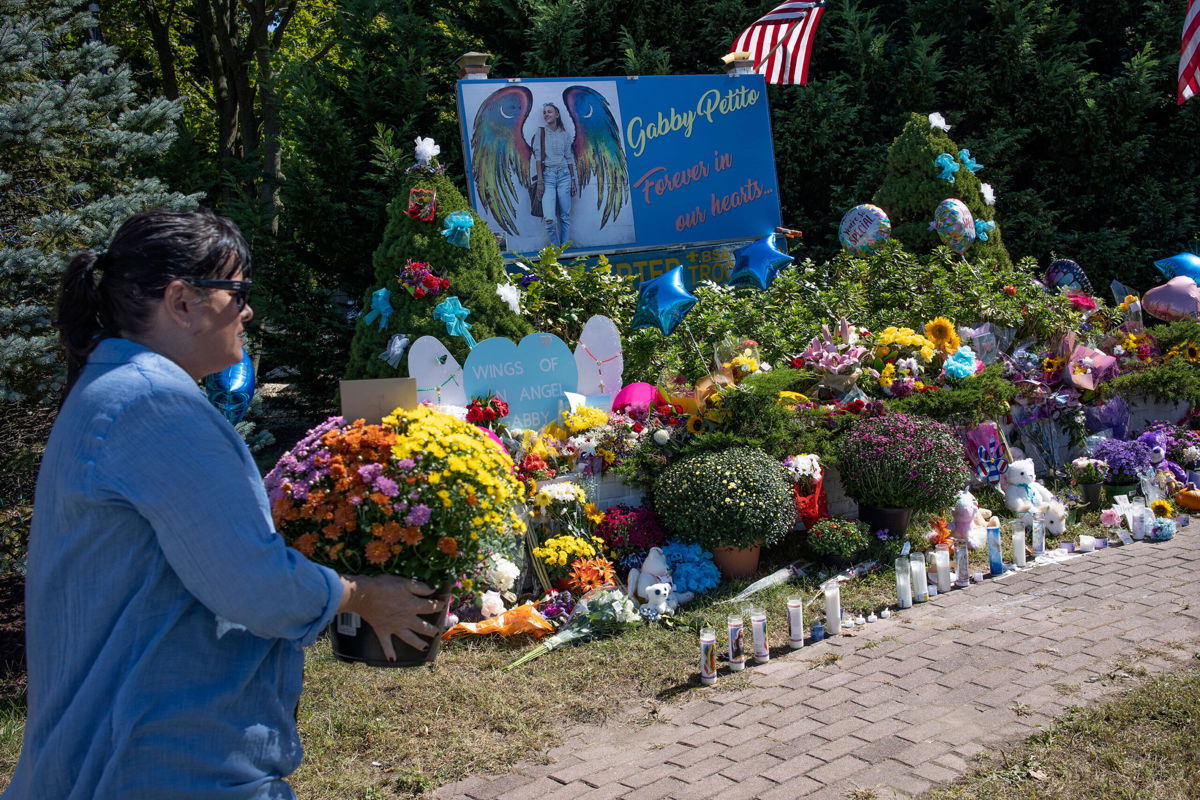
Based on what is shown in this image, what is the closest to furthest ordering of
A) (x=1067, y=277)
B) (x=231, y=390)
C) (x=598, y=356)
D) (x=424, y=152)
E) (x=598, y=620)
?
1. (x=598, y=620)
2. (x=231, y=390)
3. (x=598, y=356)
4. (x=424, y=152)
5. (x=1067, y=277)

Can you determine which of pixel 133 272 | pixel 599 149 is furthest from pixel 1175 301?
pixel 133 272

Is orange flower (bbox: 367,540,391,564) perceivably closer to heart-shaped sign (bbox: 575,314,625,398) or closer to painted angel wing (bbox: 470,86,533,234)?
heart-shaped sign (bbox: 575,314,625,398)

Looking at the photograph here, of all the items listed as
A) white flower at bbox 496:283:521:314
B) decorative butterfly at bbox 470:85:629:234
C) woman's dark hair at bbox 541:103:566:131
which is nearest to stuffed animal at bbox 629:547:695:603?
white flower at bbox 496:283:521:314

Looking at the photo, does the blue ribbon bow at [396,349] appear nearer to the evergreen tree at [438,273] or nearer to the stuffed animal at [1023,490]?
the evergreen tree at [438,273]

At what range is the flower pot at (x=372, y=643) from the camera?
2.21 m

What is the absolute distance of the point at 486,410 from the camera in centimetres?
536

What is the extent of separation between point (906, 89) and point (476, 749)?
9.72m

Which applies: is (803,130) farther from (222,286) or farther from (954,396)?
(222,286)

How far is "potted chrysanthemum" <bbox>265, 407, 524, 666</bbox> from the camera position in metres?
2.19

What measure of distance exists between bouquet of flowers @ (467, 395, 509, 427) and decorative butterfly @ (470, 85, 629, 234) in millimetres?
2722

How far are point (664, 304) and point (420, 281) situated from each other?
1.52 meters

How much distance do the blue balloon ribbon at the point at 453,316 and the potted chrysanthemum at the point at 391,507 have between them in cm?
372

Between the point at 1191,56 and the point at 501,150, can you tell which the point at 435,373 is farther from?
the point at 1191,56

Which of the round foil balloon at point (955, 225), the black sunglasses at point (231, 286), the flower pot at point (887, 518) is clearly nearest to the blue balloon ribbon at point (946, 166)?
the round foil balloon at point (955, 225)
